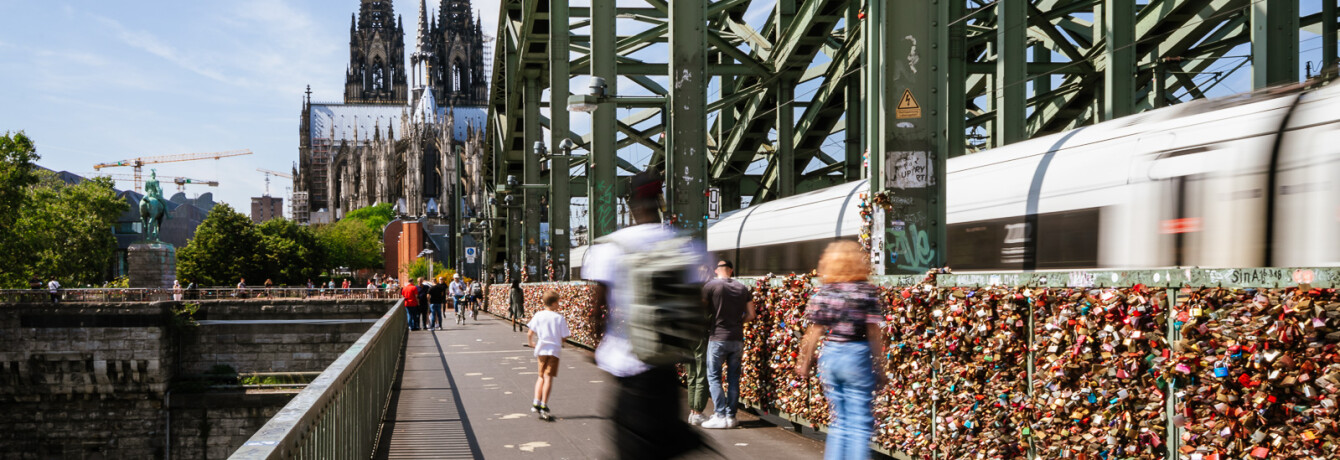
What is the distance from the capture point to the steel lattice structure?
930cm

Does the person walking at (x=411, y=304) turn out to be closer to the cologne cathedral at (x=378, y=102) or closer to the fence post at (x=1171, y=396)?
the fence post at (x=1171, y=396)

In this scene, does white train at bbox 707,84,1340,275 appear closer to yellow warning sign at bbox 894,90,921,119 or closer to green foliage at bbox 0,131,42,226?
yellow warning sign at bbox 894,90,921,119

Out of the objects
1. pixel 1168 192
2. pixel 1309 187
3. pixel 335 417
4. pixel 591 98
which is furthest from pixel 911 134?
pixel 591 98

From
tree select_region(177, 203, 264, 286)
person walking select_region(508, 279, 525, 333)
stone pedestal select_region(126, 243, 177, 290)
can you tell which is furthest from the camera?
tree select_region(177, 203, 264, 286)

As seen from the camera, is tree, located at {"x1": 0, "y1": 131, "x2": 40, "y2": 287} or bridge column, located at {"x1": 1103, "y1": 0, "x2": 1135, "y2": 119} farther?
tree, located at {"x1": 0, "y1": 131, "x2": 40, "y2": 287}

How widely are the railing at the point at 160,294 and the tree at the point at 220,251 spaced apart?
3423 centimetres

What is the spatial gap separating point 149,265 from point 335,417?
230 ft

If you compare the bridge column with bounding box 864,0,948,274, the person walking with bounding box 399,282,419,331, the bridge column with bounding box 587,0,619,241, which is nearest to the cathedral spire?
the person walking with bounding box 399,282,419,331

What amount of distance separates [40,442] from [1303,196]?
48859 millimetres

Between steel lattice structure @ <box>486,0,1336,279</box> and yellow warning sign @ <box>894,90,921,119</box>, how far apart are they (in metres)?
0.02

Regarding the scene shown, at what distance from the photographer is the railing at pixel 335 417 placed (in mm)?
3564

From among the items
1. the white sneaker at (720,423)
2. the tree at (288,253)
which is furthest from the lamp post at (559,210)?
the tree at (288,253)

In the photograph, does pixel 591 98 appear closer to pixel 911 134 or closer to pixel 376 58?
Result: pixel 911 134

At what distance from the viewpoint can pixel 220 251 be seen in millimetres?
98625
